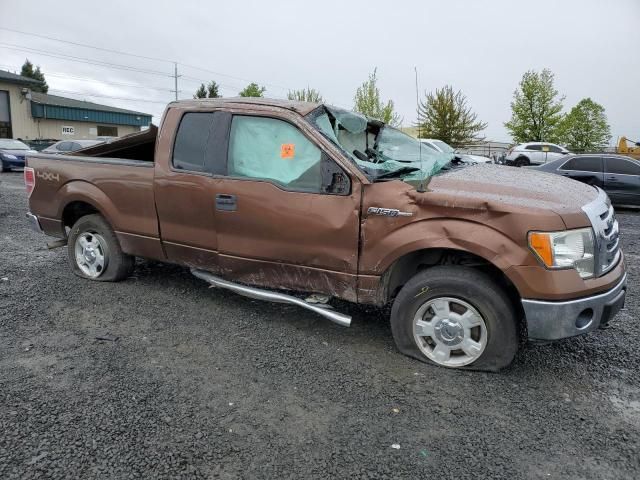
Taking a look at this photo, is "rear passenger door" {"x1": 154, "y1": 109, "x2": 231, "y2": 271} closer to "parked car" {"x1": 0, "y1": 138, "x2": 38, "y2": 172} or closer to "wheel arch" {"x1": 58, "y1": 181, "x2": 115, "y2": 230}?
"wheel arch" {"x1": 58, "y1": 181, "x2": 115, "y2": 230}

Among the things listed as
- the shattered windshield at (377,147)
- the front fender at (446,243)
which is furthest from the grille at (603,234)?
the shattered windshield at (377,147)

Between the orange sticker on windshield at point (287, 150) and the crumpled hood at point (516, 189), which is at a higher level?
the orange sticker on windshield at point (287, 150)

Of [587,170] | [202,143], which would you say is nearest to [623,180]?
[587,170]

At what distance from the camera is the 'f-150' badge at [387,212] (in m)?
3.36

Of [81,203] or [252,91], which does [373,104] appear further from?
[81,203]

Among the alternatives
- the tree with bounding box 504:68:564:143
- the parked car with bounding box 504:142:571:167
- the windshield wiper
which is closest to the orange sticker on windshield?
the windshield wiper

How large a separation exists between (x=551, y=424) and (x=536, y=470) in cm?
47

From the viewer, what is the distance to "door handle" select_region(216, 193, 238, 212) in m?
3.97

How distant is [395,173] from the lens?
3.58 m

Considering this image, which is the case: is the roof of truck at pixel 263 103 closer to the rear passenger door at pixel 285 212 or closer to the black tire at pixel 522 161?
the rear passenger door at pixel 285 212

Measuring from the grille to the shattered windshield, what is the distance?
1.13 meters

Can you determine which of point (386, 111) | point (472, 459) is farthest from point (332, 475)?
point (386, 111)

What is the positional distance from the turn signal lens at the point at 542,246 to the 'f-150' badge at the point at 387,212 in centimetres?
80

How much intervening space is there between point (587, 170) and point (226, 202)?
1128cm
